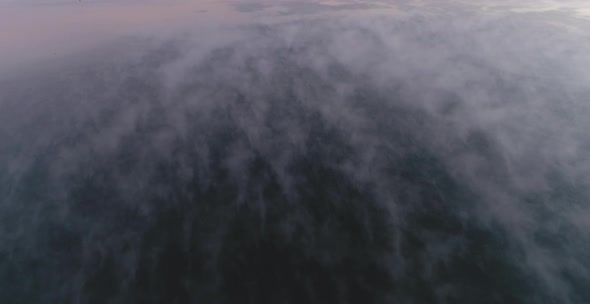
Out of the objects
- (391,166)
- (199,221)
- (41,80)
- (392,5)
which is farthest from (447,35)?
(41,80)

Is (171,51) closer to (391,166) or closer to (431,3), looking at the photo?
(391,166)

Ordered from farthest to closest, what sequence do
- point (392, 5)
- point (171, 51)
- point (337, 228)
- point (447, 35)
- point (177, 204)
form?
point (392, 5)
point (447, 35)
point (171, 51)
point (177, 204)
point (337, 228)

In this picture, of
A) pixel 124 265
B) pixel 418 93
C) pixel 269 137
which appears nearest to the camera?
pixel 124 265

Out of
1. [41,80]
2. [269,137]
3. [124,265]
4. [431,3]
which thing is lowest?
[124,265]

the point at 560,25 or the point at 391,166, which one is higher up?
the point at 560,25

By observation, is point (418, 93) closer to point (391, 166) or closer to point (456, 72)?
point (456, 72)

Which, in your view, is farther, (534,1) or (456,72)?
(534,1)

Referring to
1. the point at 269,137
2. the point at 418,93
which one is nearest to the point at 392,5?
the point at 418,93
